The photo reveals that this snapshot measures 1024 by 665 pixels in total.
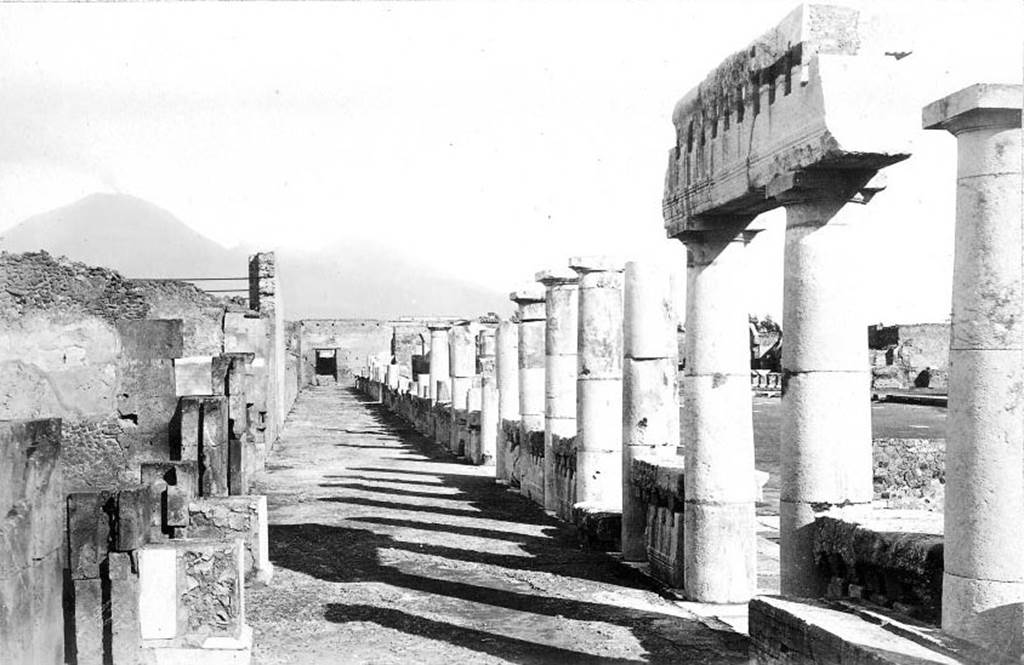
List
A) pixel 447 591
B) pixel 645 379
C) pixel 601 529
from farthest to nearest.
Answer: pixel 601 529, pixel 645 379, pixel 447 591

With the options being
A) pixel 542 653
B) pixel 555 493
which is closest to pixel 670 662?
pixel 542 653

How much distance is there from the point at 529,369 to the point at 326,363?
51.9 metres

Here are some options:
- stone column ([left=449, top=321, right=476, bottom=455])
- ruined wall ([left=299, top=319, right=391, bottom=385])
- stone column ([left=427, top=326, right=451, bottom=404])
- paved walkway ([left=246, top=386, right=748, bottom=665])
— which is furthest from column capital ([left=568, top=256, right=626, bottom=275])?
ruined wall ([left=299, top=319, right=391, bottom=385])

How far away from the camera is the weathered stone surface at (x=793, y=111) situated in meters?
6.29

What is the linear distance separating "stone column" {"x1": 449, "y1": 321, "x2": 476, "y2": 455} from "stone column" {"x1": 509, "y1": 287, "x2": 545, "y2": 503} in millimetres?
4931

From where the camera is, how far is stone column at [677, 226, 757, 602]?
841 centimetres

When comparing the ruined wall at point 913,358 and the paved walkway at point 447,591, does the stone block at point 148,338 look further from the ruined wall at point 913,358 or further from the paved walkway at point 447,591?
the ruined wall at point 913,358

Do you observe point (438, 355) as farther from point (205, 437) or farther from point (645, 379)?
point (205, 437)

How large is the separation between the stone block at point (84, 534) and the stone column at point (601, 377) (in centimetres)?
628

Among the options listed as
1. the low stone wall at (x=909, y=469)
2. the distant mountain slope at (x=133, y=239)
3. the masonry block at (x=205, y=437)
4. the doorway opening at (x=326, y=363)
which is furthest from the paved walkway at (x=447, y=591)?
the distant mountain slope at (x=133, y=239)

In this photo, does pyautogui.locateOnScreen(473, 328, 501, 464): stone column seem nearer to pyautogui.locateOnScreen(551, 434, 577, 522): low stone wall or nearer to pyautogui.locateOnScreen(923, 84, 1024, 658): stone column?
pyautogui.locateOnScreen(551, 434, 577, 522): low stone wall

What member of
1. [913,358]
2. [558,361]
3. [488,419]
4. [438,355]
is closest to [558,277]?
Answer: [558,361]

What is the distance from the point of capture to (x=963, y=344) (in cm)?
494

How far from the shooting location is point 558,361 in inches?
560
